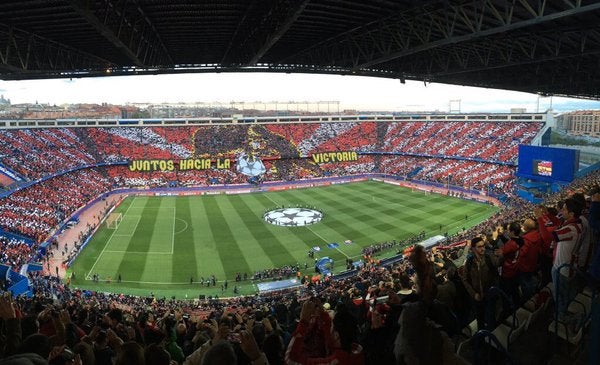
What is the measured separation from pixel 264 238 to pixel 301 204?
11784 mm

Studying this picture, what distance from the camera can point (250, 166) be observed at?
60.4 meters

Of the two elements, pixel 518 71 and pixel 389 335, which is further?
pixel 518 71

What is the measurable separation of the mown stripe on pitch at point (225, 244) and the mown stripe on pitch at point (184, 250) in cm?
189

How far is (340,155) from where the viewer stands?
68188 millimetres

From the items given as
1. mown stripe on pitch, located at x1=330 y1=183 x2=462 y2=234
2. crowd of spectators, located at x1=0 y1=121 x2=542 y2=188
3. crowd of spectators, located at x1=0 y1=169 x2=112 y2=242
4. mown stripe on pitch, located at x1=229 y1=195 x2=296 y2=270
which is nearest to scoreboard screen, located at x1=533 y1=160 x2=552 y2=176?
crowd of spectators, located at x1=0 y1=121 x2=542 y2=188

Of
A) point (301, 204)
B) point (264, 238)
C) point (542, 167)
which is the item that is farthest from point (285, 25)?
point (542, 167)

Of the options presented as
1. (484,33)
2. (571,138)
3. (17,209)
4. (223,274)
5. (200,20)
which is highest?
(200,20)

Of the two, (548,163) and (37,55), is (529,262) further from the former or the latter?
(548,163)

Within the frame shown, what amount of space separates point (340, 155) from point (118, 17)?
189 ft

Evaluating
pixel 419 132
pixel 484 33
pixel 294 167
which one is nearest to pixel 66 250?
pixel 484 33

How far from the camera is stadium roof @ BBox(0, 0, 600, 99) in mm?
11039

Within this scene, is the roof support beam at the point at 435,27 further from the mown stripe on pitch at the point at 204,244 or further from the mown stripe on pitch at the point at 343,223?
the mown stripe on pitch at the point at 343,223

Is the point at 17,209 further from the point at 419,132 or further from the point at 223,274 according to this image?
the point at 419,132

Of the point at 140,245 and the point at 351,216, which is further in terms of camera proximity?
the point at 351,216
